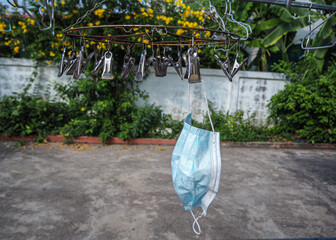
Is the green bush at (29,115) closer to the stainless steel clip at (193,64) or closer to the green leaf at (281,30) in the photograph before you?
the stainless steel clip at (193,64)

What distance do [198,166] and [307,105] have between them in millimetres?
5081

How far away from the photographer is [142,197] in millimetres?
3287

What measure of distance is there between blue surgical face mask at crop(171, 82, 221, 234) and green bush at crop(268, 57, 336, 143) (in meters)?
4.85

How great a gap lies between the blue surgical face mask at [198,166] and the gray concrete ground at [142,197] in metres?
0.94

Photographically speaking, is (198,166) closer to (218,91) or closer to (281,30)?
(218,91)

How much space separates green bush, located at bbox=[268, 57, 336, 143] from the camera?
18.9ft

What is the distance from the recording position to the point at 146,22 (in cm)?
574

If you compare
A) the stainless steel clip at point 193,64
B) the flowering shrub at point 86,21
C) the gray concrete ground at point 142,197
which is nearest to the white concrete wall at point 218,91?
the flowering shrub at point 86,21

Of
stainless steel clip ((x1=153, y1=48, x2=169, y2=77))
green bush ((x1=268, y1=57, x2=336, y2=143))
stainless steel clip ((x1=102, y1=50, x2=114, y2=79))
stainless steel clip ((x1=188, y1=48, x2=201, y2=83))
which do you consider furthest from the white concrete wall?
stainless steel clip ((x1=188, y1=48, x2=201, y2=83))

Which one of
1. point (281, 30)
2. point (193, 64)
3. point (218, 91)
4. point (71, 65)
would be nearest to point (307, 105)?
point (281, 30)

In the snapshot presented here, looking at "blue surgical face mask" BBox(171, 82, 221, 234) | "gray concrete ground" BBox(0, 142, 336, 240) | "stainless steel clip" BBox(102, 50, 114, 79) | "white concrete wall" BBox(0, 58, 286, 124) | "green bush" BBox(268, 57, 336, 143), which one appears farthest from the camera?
"white concrete wall" BBox(0, 58, 286, 124)

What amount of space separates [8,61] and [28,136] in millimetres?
2050

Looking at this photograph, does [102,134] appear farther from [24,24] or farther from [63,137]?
[24,24]

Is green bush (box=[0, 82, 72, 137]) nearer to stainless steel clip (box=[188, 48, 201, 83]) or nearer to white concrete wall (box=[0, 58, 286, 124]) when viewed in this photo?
Result: white concrete wall (box=[0, 58, 286, 124])
